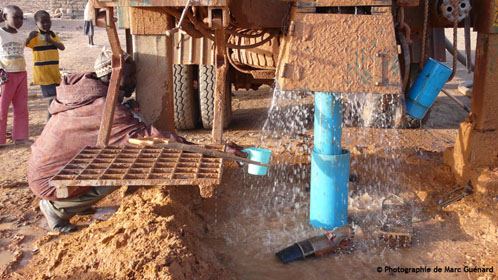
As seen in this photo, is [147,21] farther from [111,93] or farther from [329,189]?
[329,189]

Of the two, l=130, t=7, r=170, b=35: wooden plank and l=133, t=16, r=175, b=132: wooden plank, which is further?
l=133, t=16, r=175, b=132: wooden plank

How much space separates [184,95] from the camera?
237 inches

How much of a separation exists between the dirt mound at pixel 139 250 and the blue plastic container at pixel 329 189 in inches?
35.1

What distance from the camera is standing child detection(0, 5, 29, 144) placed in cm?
569

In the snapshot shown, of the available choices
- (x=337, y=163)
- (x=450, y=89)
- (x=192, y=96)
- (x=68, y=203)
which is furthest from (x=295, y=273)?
(x=450, y=89)

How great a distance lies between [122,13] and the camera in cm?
375

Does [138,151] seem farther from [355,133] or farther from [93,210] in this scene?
[355,133]

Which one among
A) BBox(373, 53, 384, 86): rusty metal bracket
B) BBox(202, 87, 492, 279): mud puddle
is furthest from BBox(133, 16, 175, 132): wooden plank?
BBox(373, 53, 384, 86): rusty metal bracket

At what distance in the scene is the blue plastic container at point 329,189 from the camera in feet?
11.2

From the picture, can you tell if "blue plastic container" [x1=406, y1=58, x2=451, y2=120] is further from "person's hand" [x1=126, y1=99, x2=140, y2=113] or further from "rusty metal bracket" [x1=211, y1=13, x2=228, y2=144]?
"person's hand" [x1=126, y1=99, x2=140, y2=113]

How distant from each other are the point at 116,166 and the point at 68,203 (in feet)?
3.25

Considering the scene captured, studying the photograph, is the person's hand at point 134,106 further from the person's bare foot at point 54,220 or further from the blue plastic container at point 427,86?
the blue plastic container at point 427,86

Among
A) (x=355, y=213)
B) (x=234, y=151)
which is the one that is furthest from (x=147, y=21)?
(x=355, y=213)

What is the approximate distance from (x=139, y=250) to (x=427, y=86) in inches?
90.9
